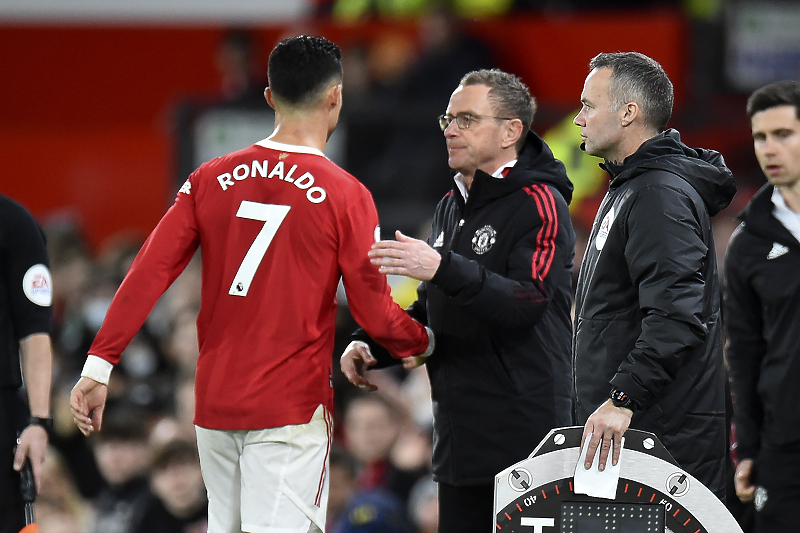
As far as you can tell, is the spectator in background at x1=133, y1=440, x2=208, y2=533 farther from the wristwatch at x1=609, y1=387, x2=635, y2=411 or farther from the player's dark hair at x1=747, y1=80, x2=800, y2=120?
the player's dark hair at x1=747, y1=80, x2=800, y2=120

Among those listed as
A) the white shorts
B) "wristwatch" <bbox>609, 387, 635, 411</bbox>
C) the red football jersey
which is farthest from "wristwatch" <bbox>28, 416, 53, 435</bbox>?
"wristwatch" <bbox>609, 387, 635, 411</bbox>

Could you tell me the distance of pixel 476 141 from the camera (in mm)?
4070

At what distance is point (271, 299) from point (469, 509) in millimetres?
1007

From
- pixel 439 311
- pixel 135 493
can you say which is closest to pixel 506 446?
pixel 439 311

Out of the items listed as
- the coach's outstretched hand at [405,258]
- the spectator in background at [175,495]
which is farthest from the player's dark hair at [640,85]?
the spectator in background at [175,495]

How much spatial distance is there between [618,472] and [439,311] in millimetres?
952

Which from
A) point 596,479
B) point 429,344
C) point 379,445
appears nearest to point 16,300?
point 429,344

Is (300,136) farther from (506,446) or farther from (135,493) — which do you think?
(135,493)

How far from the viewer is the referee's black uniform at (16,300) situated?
4.12 metres

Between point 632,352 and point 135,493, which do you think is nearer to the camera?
point 632,352

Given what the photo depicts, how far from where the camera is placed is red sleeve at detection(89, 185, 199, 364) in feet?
12.1

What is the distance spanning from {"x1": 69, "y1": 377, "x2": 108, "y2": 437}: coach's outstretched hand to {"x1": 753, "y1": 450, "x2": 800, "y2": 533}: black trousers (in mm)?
2123

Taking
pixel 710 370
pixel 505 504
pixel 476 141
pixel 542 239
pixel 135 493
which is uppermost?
pixel 476 141

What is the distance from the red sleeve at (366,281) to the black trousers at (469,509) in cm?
57
